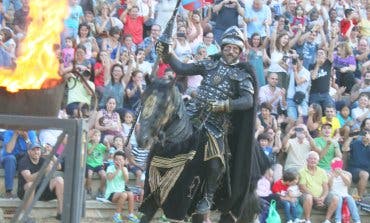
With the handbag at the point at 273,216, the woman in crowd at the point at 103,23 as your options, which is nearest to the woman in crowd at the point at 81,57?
the woman in crowd at the point at 103,23

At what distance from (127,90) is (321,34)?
5534 millimetres

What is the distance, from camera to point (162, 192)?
1148cm

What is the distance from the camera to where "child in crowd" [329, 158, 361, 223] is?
16.1 metres

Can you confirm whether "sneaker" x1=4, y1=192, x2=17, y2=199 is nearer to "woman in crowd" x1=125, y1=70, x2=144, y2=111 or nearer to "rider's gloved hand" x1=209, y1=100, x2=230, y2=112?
"woman in crowd" x1=125, y1=70, x2=144, y2=111

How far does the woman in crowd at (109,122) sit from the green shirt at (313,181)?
9.42 feet

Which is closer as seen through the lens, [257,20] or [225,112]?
Answer: [225,112]

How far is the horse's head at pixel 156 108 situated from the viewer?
1066 cm

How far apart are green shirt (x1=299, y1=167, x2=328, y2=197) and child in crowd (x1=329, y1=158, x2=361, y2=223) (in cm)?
17

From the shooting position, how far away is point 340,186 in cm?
1639

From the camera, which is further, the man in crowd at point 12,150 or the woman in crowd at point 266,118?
the woman in crowd at point 266,118

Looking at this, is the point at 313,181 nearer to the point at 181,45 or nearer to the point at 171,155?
the point at 181,45

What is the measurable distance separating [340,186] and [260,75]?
2997 millimetres

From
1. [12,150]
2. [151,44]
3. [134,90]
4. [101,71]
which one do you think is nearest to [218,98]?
[12,150]

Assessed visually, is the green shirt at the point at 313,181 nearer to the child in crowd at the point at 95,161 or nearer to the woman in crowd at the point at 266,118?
the woman in crowd at the point at 266,118
